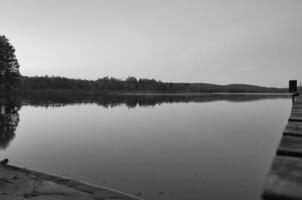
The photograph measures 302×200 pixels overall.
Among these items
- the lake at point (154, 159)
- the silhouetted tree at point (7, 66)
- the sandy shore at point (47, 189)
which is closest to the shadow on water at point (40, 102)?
the lake at point (154, 159)

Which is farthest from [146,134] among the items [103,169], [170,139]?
[103,169]

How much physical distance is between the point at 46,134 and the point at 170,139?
909 centimetres

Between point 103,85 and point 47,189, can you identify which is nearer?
point 47,189

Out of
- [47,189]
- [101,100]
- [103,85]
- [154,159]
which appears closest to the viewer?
[47,189]

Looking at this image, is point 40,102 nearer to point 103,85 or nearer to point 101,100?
point 101,100

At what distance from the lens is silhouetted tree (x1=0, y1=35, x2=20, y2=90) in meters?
47.2

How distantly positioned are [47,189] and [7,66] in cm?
5335

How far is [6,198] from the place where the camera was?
5109 mm

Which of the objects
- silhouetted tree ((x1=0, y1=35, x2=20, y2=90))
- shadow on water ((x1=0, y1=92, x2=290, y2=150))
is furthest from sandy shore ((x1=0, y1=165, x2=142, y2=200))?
silhouetted tree ((x1=0, y1=35, x2=20, y2=90))

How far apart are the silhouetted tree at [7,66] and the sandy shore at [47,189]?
49.9 m

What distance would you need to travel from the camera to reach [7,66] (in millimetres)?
48375

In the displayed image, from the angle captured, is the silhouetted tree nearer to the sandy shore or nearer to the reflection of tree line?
the reflection of tree line

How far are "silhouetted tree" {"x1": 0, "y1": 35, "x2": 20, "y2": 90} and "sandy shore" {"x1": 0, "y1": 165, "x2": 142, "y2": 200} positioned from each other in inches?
1964

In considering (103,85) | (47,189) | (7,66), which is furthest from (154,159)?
(103,85)
